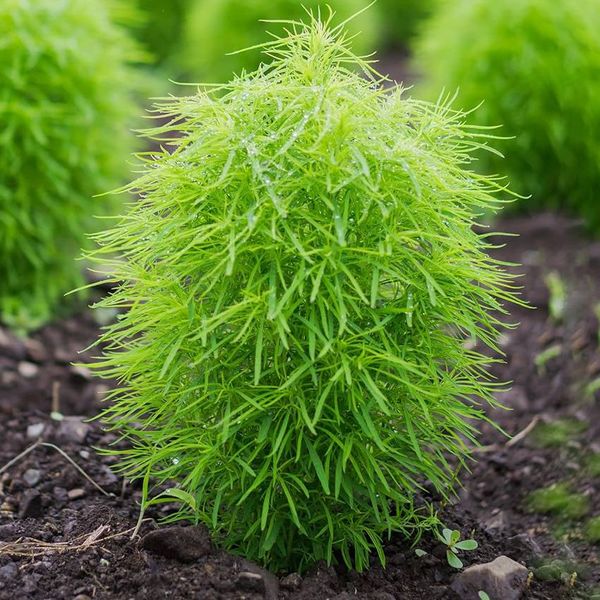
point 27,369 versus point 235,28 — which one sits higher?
point 235,28

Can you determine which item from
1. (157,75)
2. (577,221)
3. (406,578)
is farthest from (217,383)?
(157,75)

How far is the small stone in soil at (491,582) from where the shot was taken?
2.28 metres

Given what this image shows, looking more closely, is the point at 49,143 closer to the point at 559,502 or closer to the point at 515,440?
the point at 515,440

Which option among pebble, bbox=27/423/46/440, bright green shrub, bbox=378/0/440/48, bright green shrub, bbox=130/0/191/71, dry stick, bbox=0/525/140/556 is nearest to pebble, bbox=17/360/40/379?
pebble, bbox=27/423/46/440

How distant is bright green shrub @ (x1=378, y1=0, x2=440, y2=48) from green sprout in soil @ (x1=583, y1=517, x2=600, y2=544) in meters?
9.06

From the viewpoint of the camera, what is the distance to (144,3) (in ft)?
31.0

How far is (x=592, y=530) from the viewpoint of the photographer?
9.12 feet

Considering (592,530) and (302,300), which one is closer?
(302,300)

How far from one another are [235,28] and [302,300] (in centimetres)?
570

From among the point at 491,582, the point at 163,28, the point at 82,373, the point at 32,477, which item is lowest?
the point at 491,582

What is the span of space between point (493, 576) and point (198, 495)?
0.72 metres

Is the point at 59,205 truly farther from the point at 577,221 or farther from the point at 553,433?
the point at 577,221

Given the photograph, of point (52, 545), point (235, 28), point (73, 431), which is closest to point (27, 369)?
point (73, 431)

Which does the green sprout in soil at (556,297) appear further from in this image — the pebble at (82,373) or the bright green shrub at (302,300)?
the bright green shrub at (302,300)
